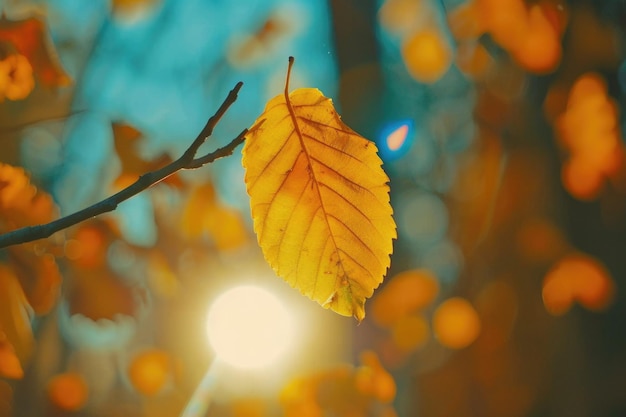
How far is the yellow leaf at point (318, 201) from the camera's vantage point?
343mm

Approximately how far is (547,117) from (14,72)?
4.98 ft

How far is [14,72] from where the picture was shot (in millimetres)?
810

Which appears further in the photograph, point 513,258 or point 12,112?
point 513,258

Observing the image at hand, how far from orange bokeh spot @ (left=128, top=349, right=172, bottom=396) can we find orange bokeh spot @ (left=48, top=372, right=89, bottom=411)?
1.94ft

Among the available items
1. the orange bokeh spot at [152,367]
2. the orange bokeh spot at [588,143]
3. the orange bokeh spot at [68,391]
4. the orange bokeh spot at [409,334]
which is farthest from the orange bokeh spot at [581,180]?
the orange bokeh spot at [68,391]

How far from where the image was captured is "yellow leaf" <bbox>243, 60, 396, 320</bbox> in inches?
13.5

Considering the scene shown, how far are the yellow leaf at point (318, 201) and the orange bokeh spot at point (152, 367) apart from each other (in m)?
3.62

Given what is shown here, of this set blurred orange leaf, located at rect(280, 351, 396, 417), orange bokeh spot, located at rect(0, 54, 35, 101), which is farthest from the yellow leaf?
blurred orange leaf, located at rect(280, 351, 396, 417)

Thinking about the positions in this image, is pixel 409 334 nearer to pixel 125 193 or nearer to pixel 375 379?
pixel 375 379

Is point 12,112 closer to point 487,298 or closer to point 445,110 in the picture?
point 487,298

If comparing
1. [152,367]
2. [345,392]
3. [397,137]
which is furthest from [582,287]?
[152,367]

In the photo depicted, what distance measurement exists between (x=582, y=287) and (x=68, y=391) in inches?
176

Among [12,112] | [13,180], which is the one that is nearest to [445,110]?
[12,112]

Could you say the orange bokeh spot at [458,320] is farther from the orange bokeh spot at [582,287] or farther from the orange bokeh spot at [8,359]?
the orange bokeh spot at [8,359]
